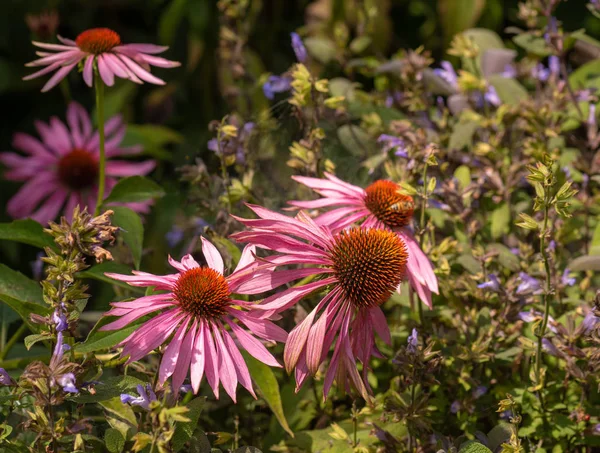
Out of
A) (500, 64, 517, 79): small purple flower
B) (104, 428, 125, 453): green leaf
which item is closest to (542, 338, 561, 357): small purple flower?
(104, 428, 125, 453): green leaf

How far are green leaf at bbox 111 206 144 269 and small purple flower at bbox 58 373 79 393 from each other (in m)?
0.29

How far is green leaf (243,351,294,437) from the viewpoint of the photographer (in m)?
0.91

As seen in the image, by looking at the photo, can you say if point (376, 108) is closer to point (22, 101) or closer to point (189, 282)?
point (189, 282)

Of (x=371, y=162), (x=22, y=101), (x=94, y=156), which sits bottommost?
(x=22, y=101)

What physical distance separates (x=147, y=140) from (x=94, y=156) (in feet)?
1.00

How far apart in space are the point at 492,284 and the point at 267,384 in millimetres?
329

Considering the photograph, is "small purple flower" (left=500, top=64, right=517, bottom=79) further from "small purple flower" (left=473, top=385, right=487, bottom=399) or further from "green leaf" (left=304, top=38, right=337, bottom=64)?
"small purple flower" (left=473, top=385, right=487, bottom=399)

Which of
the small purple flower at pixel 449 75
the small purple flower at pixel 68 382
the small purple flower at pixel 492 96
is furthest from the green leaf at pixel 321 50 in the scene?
the small purple flower at pixel 68 382

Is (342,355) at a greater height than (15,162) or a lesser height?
greater

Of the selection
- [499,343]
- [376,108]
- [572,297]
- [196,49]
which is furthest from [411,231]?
[196,49]

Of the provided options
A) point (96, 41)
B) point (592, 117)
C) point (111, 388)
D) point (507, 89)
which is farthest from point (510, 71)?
point (111, 388)

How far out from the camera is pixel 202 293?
2.55 feet

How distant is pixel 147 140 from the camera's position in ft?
6.89

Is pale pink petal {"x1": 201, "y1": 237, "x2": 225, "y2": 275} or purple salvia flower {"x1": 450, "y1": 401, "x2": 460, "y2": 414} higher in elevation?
pale pink petal {"x1": 201, "y1": 237, "x2": 225, "y2": 275}
